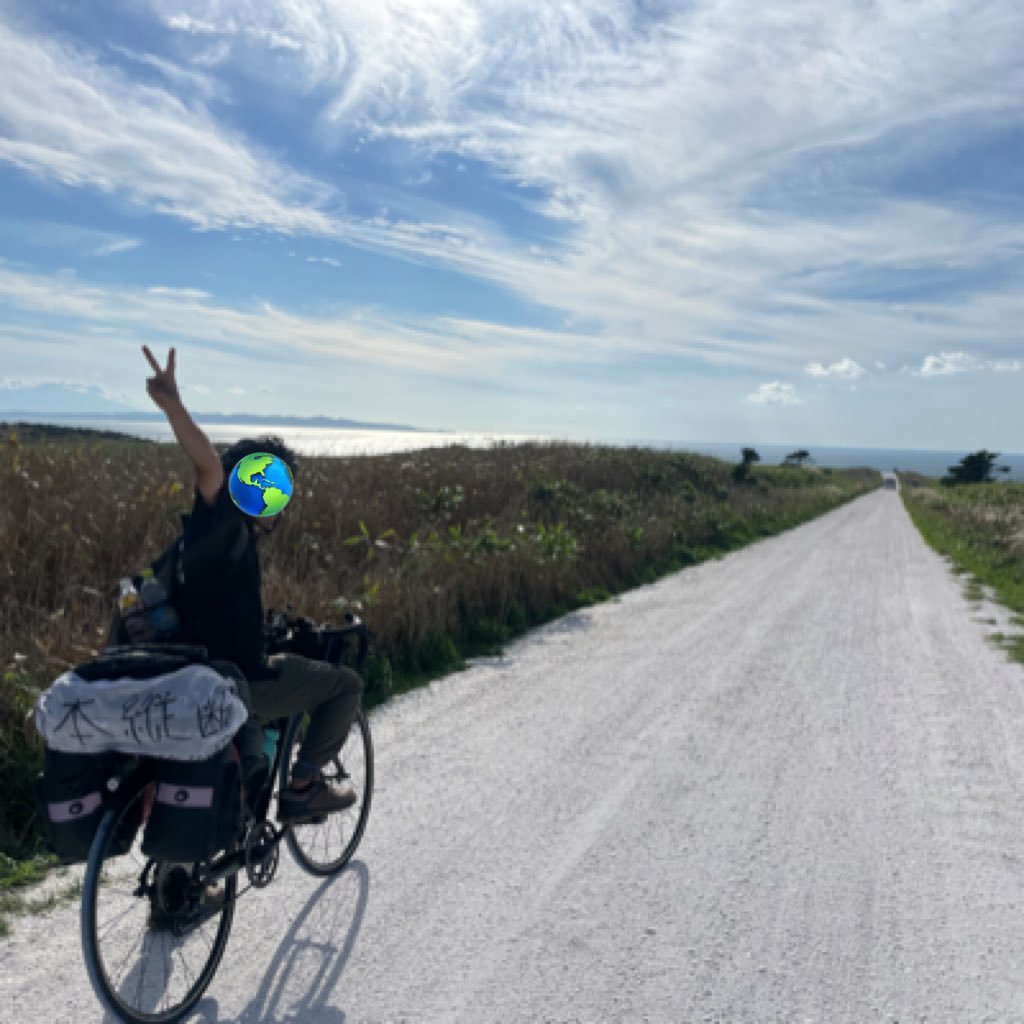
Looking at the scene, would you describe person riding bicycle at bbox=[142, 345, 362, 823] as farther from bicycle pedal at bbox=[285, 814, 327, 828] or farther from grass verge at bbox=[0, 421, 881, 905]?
grass verge at bbox=[0, 421, 881, 905]

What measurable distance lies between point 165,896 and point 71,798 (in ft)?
2.26

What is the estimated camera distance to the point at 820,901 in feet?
13.5

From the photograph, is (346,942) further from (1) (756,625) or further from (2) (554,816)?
(1) (756,625)

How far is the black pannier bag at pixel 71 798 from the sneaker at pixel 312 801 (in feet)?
3.74

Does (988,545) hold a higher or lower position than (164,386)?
lower

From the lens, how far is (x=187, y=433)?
3.20m

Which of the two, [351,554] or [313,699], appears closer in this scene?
[313,699]

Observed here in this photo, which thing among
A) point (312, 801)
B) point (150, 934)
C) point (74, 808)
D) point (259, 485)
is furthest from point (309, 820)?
point (259, 485)

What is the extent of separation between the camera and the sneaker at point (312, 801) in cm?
391

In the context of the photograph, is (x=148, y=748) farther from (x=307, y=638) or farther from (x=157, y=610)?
(x=307, y=638)

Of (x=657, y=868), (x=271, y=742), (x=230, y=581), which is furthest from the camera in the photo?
(x=657, y=868)

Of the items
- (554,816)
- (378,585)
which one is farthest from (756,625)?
(554,816)

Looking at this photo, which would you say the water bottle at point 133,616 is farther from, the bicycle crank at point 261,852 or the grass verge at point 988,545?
the grass verge at point 988,545

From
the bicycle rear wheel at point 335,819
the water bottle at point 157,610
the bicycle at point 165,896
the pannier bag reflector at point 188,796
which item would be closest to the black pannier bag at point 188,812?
the pannier bag reflector at point 188,796
